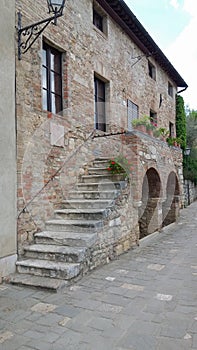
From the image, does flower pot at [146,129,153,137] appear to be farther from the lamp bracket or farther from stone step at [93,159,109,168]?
the lamp bracket

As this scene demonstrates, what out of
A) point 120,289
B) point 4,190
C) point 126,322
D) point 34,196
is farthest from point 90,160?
point 126,322

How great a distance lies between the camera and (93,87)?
657 centimetres

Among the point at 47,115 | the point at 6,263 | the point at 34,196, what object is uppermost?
the point at 47,115

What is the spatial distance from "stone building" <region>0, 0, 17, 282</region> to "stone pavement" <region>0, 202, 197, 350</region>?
55 cm

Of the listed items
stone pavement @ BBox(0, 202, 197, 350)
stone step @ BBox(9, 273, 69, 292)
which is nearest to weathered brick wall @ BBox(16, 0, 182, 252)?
stone step @ BBox(9, 273, 69, 292)

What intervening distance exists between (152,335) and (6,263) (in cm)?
227

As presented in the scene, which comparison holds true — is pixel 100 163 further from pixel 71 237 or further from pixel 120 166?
pixel 71 237

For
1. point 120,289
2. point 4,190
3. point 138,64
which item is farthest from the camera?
point 138,64

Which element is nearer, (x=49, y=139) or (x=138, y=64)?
(x=49, y=139)

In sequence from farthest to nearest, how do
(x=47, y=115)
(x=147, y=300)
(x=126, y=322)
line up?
(x=47, y=115), (x=147, y=300), (x=126, y=322)

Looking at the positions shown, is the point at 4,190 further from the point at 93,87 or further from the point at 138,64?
the point at 138,64

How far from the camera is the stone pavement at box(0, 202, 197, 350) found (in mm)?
2346

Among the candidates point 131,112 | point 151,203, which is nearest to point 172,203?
point 151,203

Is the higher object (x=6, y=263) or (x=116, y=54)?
(x=116, y=54)
